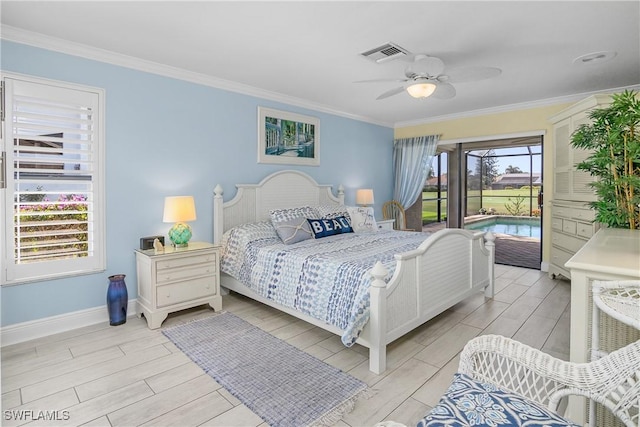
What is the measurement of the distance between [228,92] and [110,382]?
3.11m

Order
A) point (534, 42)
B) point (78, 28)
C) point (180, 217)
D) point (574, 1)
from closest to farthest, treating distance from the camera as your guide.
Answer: point (574, 1)
point (78, 28)
point (534, 42)
point (180, 217)

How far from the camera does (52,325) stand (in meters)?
2.89

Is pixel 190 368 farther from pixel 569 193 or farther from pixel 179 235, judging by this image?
pixel 569 193

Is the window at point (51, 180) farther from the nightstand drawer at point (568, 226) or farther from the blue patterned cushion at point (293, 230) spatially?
the nightstand drawer at point (568, 226)

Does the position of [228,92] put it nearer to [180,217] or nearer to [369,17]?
[180,217]

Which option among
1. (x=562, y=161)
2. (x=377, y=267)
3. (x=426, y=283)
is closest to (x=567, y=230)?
(x=562, y=161)

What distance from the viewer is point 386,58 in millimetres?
3150

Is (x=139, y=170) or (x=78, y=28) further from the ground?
(x=78, y=28)

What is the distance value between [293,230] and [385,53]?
196cm

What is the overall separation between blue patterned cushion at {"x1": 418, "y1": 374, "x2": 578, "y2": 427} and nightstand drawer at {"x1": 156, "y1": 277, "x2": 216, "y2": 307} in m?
2.63

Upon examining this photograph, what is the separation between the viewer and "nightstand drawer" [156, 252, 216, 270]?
3043 millimetres

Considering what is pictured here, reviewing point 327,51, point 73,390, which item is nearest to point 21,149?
point 73,390

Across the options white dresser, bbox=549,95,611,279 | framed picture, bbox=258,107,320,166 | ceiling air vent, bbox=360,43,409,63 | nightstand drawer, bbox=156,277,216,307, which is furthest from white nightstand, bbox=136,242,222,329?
white dresser, bbox=549,95,611,279

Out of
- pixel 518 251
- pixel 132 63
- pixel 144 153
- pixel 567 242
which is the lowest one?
pixel 518 251
